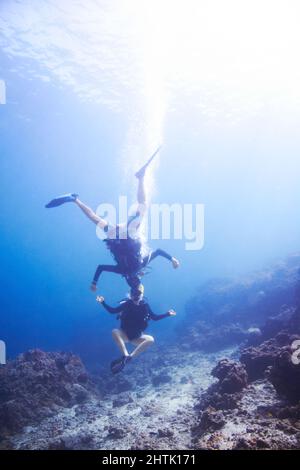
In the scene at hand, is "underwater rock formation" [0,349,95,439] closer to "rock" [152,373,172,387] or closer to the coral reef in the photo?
the coral reef

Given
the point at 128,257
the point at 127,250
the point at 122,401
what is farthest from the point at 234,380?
the point at 122,401

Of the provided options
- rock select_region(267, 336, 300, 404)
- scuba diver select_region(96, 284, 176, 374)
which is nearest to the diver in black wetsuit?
scuba diver select_region(96, 284, 176, 374)

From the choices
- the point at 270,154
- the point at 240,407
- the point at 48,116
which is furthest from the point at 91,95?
the point at 270,154

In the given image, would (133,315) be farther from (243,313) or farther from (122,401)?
(243,313)

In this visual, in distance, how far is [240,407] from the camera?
7.17m

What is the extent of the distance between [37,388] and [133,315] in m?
5.02

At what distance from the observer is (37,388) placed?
36.2ft

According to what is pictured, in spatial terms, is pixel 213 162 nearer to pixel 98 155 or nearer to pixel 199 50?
pixel 98 155

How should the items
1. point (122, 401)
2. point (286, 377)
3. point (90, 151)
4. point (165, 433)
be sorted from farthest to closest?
point (90, 151) < point (122, 401) < point (165, 433) < point (286, 377)

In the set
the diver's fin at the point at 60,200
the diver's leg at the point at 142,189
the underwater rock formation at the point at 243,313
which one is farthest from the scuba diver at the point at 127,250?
the underwater rock formation at the point at 243,313

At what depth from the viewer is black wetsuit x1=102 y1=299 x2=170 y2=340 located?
8.62 m

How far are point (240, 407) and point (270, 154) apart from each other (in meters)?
59.9

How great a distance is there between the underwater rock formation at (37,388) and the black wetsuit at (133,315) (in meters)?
4.35

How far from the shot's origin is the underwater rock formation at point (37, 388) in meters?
9.91
